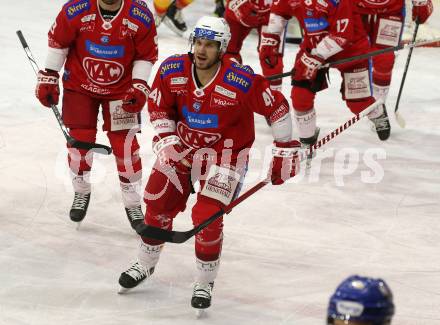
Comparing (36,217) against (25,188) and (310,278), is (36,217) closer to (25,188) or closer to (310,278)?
(25,188)

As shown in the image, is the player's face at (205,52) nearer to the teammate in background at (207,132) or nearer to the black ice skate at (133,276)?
the teammate in background at (207,132)

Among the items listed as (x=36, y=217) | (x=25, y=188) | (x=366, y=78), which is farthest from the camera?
(x=366, y=78)

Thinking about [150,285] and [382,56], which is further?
[382,56]

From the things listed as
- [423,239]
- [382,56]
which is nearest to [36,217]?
[423,239]

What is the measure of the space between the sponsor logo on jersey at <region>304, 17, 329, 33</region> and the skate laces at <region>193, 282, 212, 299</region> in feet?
6.90

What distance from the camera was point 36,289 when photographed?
4262 millimetres

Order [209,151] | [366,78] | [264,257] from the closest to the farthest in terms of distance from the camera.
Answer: [209,151], [264,257], [366,78]

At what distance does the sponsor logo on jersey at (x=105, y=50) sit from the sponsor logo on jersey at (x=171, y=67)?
27.3 inches

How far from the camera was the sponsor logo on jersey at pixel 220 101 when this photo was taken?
394 cm

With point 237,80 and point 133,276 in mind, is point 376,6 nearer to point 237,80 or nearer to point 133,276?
point 237,80

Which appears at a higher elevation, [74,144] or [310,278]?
[74,144]

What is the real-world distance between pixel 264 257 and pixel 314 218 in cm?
Result: 60

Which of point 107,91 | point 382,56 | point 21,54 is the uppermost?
point 107,91

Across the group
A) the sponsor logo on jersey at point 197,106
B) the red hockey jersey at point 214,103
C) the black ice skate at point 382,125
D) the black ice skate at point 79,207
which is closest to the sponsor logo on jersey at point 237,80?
the red hockey jersey at point 214,103
